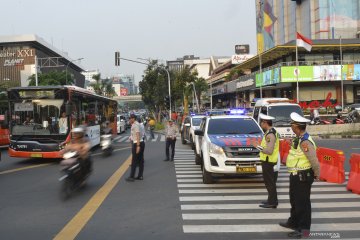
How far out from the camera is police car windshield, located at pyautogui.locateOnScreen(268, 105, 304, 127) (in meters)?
21.8

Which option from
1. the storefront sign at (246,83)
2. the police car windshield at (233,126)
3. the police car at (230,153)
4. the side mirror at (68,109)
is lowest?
the police car at (230,153)

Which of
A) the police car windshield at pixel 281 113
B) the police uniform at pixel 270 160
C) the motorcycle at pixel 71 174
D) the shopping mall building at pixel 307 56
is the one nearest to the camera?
the police uniform at pixel 270 160

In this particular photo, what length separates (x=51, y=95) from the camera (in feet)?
55.4

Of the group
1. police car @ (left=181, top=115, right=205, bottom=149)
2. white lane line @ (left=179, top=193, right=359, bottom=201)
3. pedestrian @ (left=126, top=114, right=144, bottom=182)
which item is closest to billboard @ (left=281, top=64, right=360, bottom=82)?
police car @ (left=181, top=115, right=205, bottom=149)

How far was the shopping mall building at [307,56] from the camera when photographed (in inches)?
2008

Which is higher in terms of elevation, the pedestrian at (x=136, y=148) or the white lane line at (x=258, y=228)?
the pedestrian at (x=136, y=148)

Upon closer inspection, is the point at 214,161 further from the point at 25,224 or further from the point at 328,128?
the point at 328,128

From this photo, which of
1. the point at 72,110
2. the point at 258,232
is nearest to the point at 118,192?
the point at 258,232

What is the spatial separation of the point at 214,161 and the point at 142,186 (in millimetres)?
1859

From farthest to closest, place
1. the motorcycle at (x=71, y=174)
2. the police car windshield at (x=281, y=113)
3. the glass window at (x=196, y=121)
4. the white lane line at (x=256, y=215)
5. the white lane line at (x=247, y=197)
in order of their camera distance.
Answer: the glass window at (x=196, y=121) < the police car windshield at (x=281, y=113) < the motorcycle at (x=71, y=174) < the white lane line at (x=247, y=197) < the white lane line at (x=256, y=215)

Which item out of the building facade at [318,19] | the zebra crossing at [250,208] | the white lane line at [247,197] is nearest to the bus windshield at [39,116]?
the zebra crossing at [250,208]

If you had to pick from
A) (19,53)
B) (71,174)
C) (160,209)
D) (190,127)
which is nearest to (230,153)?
(160,209)

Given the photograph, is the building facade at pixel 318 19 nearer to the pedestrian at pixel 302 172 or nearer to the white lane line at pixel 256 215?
the white lane line at pixel 256 215

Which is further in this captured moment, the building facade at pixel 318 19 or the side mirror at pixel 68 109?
the building facade at pixel 318 19
